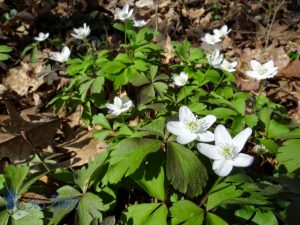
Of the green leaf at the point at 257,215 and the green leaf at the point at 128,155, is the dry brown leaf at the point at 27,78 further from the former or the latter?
the green leaf at the point at 257,215

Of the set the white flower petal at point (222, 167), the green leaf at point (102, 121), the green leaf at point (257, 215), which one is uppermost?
the white flower petal at point (222, 167)

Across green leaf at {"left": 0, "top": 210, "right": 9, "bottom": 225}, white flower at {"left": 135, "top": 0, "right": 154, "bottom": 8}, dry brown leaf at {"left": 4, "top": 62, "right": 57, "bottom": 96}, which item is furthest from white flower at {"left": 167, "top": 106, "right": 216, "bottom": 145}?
white flower at {"left": 135, "top": 0, "right": 154, "bottom": 8}

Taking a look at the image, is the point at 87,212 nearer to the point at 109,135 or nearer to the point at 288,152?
the point at 109,135

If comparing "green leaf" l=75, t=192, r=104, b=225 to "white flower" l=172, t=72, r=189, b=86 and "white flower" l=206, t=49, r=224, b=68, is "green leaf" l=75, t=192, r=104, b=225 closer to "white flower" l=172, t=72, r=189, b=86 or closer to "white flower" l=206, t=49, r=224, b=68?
"white flower" l=172, t=72, r=189, b=86

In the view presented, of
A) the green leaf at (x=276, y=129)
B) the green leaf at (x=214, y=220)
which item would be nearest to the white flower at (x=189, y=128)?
the green leaf at (x=214, y=220)

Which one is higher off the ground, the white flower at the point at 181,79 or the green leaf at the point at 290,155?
the white flower at the point at 181,79

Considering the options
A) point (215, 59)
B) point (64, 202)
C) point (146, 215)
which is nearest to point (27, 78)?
point (215, 59)

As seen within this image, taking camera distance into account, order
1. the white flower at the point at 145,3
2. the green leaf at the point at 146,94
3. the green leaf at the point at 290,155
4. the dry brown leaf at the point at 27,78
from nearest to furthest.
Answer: the green leaf at the point at 290,155
the green leaf at the point at 146,94
the dry brown leaf at the point at 27,78
the white flower at the point at 145,3

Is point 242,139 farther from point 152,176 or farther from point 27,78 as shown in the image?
Answer: point 27,78
